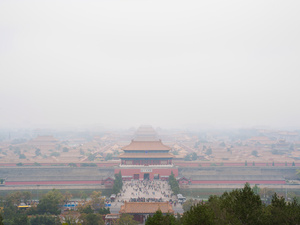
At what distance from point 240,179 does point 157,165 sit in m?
9.19

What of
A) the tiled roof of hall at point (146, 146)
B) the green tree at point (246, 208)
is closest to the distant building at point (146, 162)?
the tiled roof of hall at point (146, 146)

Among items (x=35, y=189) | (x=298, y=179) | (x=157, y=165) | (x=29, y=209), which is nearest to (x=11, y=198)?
(x=29, y=209)

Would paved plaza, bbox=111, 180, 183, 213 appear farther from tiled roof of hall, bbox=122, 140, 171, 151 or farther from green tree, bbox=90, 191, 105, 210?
tiled roof of hall, bbox=122, 140, 171, 151

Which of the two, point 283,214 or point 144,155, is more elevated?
point 283,214

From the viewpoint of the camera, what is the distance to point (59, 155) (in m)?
48.2

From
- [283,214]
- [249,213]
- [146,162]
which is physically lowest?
[146,162]

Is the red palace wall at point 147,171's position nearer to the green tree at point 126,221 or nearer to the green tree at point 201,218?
the green tree at point 126,221

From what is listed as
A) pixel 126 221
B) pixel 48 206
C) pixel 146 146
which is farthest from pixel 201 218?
pixel 146 146

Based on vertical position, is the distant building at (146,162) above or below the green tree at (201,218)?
below

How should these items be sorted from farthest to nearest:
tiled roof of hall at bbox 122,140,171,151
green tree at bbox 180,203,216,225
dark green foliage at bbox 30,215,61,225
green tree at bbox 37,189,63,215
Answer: tiled roof of hall at bbox 122,140,171,151 < green tree at bbox 37,189,63,215 < dark green foliage at bbox 30,215,61,225 < green tree at bbox 180,203,216,225

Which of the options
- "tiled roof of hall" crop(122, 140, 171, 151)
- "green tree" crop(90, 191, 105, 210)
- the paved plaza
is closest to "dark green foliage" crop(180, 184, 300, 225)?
the paved plaza

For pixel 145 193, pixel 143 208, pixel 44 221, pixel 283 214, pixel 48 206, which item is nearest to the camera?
pixel 283 214

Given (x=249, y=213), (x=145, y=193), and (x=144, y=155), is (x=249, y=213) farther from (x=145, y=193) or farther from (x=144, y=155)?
(x=144, y=155)

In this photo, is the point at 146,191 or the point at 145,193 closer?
the point at 145,193
